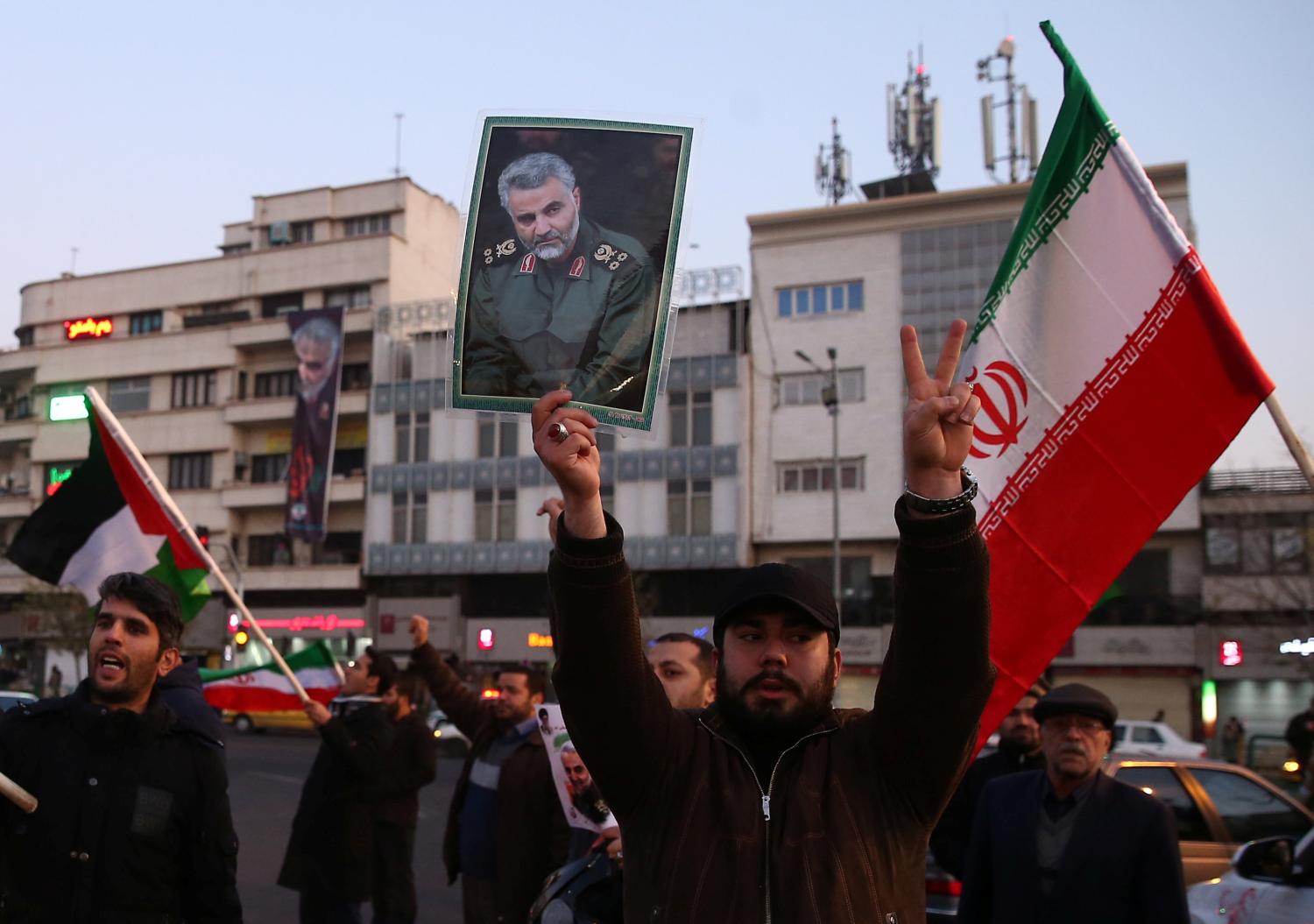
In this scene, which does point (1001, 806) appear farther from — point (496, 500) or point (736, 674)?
point (496, 500)

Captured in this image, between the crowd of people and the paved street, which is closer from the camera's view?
the crowd of people

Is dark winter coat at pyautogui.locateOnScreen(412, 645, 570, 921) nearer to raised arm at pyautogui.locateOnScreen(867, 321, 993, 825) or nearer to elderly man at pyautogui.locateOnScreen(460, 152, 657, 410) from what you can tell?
elderly man at pyautogui.locateOnScreen(460, 152, 657, 410)

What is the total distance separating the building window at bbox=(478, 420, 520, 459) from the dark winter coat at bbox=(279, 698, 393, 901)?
40.1 meters

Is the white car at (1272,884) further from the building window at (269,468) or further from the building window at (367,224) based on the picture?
the building window at (367,224)

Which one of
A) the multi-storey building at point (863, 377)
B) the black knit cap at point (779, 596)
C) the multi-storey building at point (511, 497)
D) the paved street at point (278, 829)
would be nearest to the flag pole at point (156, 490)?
the paved street at point (278, 829)

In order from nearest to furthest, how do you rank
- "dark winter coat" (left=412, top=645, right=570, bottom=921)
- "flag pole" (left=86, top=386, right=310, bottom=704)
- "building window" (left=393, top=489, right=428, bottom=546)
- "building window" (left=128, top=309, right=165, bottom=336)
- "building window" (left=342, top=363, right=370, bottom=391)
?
"dark winter coat" (left=412, top=645, right=570, bottom=921)
"flag pole" (left=86, top=386, right=310, bottom=704)
"building window" (left=393, top=489, right=428, bottom=546)
"building window" (left=342, top=363, right=370, bottom=391)
"building window" (left=128, top=309, right=165, bottom=336)

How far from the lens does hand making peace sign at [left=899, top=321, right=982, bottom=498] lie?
2.63 metres

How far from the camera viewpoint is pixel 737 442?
44781 mm

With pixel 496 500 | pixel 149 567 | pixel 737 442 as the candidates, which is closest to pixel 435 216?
pixel 496 500

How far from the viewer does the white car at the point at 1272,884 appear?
5234mm

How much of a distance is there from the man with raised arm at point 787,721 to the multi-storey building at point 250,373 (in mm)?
48639

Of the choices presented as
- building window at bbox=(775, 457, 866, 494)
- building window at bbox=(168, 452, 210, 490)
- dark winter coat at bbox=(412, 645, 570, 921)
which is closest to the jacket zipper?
dark winter coat at bbox=(412, 645, 570, 921)

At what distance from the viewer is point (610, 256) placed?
3295 mm

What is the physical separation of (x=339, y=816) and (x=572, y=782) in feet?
10.5
